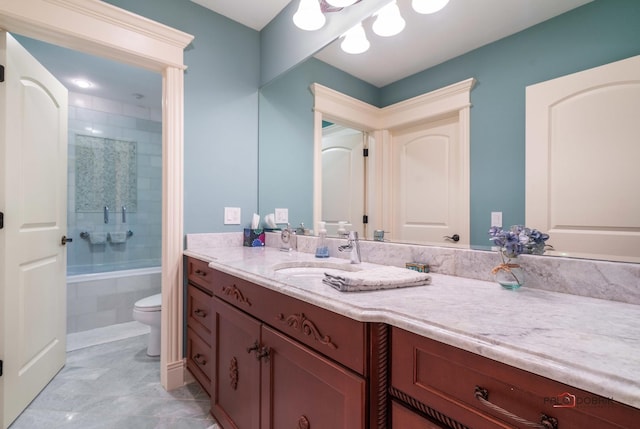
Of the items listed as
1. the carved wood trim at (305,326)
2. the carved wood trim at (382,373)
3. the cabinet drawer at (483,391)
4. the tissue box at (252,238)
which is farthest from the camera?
the tissue box at (252,238)

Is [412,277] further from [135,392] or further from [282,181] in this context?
[135,392]

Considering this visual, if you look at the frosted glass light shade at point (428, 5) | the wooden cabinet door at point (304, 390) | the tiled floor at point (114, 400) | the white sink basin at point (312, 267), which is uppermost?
the frosted glass light shade at point (428, 5)

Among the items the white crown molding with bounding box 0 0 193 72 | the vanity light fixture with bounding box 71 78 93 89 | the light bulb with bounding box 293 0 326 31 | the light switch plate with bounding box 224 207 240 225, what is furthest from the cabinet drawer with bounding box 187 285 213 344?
the vanity light fixture with bounding box 71 78 93 89

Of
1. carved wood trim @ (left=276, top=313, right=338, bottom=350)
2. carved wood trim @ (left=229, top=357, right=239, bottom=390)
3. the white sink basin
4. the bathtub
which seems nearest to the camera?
carved wood trim @ (left=276, top=313, right=338, bottom=350)

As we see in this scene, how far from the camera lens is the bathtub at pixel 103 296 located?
2732 millimetres

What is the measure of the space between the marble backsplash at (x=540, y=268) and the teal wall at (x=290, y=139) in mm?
584

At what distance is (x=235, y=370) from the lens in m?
1.26

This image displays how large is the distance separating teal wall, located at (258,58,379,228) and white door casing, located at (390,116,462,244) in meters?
0.60

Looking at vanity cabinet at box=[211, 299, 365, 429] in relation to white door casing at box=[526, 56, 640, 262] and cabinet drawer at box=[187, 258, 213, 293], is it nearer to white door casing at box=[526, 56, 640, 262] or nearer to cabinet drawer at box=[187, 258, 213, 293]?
cabinet drawer at box=[187, 258, 213, 293]

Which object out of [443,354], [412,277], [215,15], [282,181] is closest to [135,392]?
[282,181]

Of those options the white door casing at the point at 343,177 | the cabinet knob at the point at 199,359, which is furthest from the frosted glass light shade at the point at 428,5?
the cabinet knob at the point at 199,359

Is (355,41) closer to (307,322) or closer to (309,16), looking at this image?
(309,16)

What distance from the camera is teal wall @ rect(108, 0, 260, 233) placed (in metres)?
1.93

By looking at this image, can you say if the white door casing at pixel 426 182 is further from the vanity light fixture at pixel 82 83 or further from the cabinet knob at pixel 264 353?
the vanity light fixture at pixel 82 83
